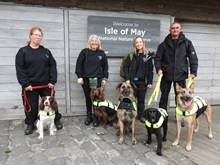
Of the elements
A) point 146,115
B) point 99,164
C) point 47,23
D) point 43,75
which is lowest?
point 99,164

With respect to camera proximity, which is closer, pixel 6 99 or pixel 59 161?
pixel 59 161

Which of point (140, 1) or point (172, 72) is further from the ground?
point (140, 1)

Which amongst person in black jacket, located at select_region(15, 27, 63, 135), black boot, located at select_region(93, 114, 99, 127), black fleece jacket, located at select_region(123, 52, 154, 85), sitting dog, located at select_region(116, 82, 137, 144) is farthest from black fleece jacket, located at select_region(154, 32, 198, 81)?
person in black jacket, located at select_region(15, 27, 63, 135)

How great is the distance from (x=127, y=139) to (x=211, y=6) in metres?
4.78

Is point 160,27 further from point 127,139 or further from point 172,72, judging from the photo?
point 127,139

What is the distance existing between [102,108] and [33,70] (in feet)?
5.38

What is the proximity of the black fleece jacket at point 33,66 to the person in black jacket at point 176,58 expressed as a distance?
2.29 metres

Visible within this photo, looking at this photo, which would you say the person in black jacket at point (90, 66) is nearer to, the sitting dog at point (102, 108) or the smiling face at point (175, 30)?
the sitting dog at point (102, 108)

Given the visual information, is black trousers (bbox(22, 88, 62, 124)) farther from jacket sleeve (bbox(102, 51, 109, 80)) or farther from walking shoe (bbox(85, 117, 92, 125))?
jacket sleeve (bbox(102, 51, 109, 80))

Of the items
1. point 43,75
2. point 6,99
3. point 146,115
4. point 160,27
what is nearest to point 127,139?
point 146,115

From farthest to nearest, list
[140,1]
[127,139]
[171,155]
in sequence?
[140,1] → [127,139] → [171,155]

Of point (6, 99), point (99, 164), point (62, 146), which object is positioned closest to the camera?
point (99, 164)

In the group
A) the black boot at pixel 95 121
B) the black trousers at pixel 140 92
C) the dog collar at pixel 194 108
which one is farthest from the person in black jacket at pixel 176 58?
the black boot at pixel 95 121

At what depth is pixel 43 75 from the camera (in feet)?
15.5
